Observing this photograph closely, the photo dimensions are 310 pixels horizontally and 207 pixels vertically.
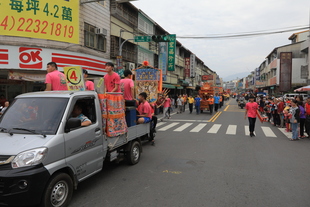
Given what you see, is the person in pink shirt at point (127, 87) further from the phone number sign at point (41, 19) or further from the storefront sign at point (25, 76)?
the phone number sign at point (41, 19)

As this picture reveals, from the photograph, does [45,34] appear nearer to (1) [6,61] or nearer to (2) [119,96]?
(1) [6,61]

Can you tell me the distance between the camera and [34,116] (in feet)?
12.7

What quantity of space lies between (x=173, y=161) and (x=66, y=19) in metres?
11.4

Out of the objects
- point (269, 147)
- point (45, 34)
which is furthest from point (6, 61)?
point (269, 147)

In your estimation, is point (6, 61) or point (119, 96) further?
point (6, 61)

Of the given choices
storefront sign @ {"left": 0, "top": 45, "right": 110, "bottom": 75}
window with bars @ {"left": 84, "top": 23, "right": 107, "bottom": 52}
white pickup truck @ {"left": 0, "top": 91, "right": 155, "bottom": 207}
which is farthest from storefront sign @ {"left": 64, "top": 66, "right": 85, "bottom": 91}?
window with bars @ {"left": 84, "top": 23, "right": 107, "bottom": 52}

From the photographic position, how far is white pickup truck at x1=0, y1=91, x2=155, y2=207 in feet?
10.0

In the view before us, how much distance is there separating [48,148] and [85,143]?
83cm

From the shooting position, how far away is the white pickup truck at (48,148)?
3.05 metres

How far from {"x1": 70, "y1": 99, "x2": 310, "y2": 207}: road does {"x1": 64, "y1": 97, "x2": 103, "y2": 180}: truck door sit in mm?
567

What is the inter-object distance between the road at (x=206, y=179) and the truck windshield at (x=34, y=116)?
142cm

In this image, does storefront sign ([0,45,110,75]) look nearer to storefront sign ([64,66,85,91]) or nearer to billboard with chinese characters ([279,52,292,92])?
storefront sign ([64,66,85,91])

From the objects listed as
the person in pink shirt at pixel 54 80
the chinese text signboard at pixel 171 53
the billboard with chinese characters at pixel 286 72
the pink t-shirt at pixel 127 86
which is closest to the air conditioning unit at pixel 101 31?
the chinese text signboard at pixel 171 53

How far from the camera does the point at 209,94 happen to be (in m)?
22.4
